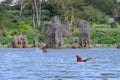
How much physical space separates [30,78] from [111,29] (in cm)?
8528

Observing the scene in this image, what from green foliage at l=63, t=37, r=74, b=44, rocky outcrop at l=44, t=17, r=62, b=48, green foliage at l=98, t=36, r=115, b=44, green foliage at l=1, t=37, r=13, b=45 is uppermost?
rocky outcrop at l=44, t=17, r=62, b=48

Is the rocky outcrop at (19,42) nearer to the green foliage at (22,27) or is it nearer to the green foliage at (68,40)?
the green foliage at (68,40)

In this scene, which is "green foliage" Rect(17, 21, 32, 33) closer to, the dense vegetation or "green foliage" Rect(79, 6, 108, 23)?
the dense vegetation

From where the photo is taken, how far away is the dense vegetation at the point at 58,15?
119 meters

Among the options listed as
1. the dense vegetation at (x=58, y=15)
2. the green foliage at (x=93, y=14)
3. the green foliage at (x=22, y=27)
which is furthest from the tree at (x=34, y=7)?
the green foliage at (x=93, y=14)

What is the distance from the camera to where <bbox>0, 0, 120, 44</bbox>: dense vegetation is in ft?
390

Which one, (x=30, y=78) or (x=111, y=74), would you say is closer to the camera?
(x=30, y=78)

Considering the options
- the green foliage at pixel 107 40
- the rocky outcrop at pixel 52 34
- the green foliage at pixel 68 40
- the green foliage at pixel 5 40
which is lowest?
the green foliage at pixel 107 40

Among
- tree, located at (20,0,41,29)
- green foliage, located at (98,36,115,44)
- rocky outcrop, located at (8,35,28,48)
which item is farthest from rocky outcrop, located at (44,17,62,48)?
tree, located at (20,0,41,29)

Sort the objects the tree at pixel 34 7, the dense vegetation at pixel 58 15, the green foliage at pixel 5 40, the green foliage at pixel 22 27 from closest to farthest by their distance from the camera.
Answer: the green foliage at pixel 5 40
the dense vegetation at pixel 58 15
the green foliage at pixel 22 27
the tree at pixel 34 7

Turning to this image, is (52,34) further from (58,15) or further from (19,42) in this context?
(58,15)

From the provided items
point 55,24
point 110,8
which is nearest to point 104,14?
point 110,8

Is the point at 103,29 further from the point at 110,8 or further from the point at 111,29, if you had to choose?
the point at 110,8

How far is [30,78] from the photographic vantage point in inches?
1475
